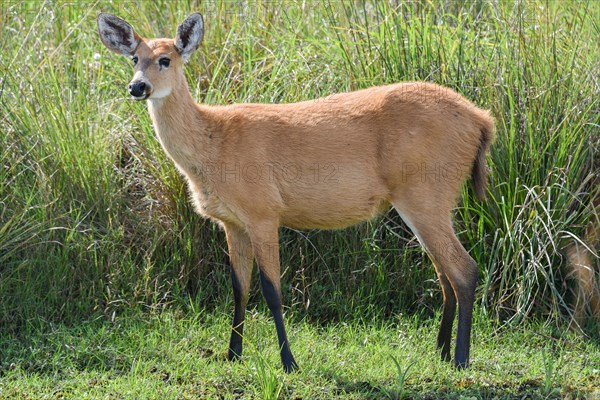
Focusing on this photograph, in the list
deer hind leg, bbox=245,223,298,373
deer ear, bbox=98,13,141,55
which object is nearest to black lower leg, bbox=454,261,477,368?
deer hind leg, bbox=245,223,298,373

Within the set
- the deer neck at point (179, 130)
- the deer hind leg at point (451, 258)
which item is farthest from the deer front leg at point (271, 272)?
the deer hind leg at point (451, 258)

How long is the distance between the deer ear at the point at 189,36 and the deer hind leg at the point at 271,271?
121 cm

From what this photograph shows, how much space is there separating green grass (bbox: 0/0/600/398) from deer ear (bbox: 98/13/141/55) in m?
1.11

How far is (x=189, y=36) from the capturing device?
5.89m

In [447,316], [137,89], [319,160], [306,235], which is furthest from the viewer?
[306,235]

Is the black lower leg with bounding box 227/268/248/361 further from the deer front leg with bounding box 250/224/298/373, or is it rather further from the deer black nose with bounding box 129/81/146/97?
the deer black nose with bounding box 129/81/146/97

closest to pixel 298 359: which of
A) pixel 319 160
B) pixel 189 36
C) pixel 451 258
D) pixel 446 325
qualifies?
pixel 446 325

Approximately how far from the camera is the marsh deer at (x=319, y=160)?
5.71 metres

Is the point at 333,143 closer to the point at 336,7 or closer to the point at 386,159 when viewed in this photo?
the point at 386,159

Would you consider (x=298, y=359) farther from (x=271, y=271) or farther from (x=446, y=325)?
(x=446, y=325)

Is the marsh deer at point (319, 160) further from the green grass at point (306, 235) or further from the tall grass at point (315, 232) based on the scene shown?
the tall grass at point (315, 232)

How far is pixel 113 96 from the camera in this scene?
25.8 feet

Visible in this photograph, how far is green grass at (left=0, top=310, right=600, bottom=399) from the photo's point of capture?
5.24 meters

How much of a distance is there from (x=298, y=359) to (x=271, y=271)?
1.85 ft
